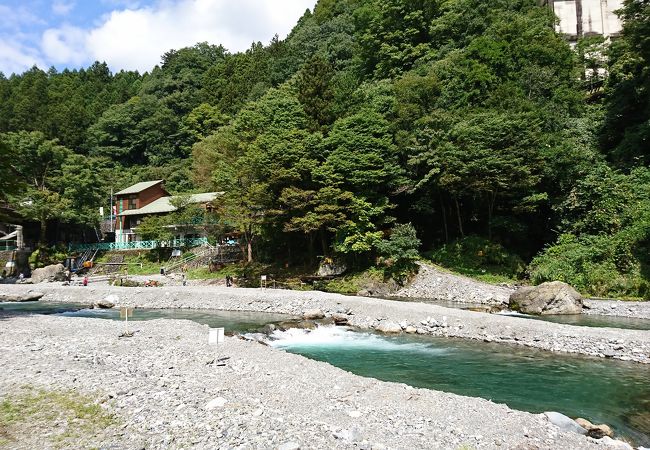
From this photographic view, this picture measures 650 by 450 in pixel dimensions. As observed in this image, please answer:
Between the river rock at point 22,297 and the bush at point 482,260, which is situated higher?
the bush at point 482,260

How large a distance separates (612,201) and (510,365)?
58.9 ft

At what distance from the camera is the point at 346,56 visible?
195ft

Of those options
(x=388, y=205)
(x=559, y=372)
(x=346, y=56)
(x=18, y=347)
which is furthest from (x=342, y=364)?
(x=346, y=56)

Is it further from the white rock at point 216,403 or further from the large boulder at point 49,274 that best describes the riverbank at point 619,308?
the large boulder at point 49,274

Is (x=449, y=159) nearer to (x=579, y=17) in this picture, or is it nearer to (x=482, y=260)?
(x=482, y=260)

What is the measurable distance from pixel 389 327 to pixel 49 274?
114 ft

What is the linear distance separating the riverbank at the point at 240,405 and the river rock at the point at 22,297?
1976 centimetres

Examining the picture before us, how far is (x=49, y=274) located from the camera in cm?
3831

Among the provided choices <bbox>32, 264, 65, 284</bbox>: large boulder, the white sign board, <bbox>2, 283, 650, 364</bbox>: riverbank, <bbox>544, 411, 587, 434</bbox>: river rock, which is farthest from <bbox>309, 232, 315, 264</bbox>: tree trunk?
<bbox>544, 411, 587, 434</bbox>: river rock

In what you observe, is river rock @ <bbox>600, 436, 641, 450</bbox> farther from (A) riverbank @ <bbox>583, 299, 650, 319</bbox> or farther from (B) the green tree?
(B) the green tree

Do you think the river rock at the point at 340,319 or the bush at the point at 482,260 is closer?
the river rock at the point at 340,319

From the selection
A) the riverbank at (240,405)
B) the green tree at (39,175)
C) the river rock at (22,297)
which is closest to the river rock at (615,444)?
the riverbank at (240,405)

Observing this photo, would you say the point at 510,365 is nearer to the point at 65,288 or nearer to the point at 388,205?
the point at 388,205

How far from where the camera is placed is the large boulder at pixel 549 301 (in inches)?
787
